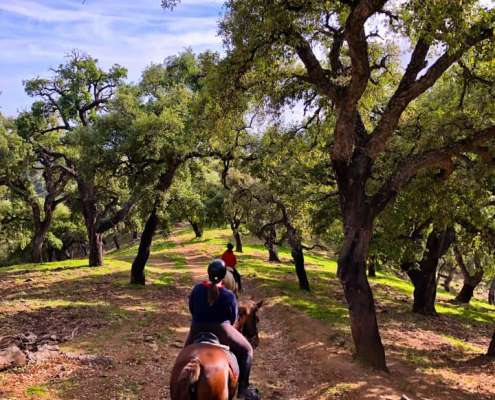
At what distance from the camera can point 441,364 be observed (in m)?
15.1

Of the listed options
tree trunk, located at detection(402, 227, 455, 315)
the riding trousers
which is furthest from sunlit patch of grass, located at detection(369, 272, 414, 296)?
the riding trousers

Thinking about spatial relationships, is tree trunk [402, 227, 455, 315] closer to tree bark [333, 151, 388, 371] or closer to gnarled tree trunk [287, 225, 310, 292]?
gnarled tree trunk [287, 225, 310, 292]

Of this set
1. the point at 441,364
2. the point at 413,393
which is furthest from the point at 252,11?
the point at 441,364

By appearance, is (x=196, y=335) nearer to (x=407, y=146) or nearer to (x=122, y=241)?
(x=407, y=146)

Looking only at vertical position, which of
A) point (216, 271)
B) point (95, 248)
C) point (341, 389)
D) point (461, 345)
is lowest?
point (461, 345)

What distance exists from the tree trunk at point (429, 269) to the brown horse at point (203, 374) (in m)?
18.1

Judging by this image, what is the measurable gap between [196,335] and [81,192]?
26.6m

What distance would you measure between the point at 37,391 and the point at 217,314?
449 cm

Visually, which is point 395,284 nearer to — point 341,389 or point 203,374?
point 341,389

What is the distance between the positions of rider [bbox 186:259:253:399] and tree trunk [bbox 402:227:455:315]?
56.3 ft

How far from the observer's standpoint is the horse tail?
19.7 ft

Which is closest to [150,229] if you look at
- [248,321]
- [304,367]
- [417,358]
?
[304,367]

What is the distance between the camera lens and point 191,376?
603 centimetres

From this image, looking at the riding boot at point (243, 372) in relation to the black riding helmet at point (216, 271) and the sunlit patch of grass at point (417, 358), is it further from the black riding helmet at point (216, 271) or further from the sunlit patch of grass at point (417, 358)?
the sunlit patch of grass at point (417, 358)
